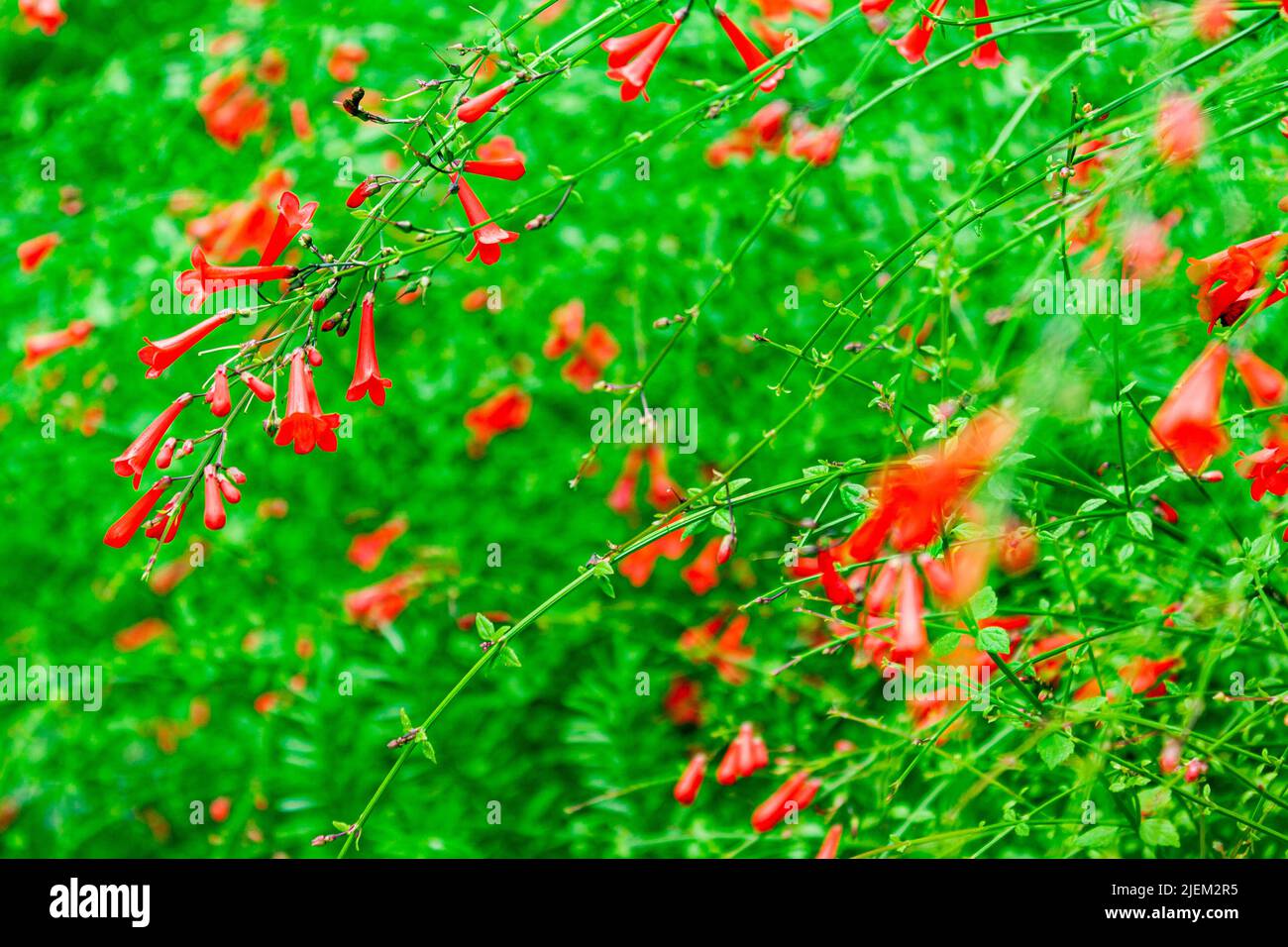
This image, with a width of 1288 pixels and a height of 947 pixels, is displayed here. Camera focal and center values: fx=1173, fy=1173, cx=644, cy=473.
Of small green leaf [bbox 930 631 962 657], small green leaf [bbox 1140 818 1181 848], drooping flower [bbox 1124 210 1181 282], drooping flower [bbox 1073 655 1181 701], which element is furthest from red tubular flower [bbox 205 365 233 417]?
drooping flower [bbox 1073 655 1181 701]

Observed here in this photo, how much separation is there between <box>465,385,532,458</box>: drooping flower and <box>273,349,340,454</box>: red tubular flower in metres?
1.21

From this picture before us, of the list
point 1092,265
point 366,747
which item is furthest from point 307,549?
point 1092,265

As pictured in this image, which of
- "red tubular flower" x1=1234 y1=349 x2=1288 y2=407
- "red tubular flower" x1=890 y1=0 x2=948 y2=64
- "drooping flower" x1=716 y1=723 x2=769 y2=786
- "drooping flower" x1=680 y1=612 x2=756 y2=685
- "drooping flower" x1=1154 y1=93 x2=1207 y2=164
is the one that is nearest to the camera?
"drooping flower" x1=1154 y1=93 x2=1207 y2=164

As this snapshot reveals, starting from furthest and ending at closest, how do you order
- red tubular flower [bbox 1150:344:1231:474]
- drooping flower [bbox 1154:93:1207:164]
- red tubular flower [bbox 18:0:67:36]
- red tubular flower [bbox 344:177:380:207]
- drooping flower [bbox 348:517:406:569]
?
1. red tubular flower [bbox 18:0:67:36]
2. drooping flower [bbox 348:517:406:569]
3. red tubular flower [bbox 344:177:380:207]
4. red tubular flower [bbox 1150:344:1231:474]
5. drooping flower [bbox 1154:93:1207:164]

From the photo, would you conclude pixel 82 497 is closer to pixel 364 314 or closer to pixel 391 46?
pixel 391 46

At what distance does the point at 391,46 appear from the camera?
102 inches

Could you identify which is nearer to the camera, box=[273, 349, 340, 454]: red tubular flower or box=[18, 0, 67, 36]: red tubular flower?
box=[273, 349, 340, 454]: red tubular flower

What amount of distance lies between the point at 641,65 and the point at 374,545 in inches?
60.3

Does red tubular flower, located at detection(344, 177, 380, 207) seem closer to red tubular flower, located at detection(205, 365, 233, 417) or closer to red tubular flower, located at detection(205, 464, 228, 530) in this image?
red tubular flower, located at detection(205, 365, 233, 417)

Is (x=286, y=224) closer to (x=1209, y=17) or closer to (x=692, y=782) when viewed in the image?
(x=1209, y=17)

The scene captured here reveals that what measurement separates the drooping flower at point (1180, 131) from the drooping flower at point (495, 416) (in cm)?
169

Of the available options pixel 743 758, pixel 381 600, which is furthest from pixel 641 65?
pixel 381 600

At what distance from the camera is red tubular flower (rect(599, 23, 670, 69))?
1386mm
